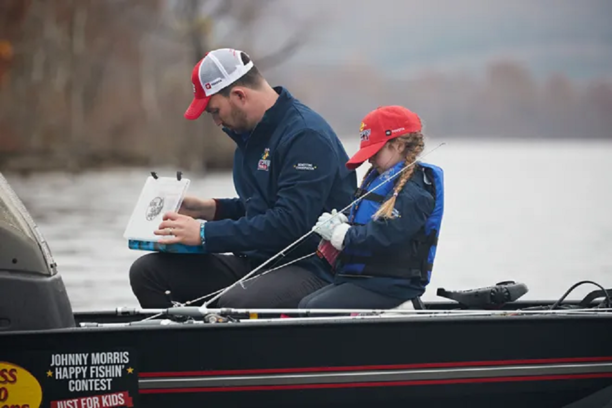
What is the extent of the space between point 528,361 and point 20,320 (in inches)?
73.6

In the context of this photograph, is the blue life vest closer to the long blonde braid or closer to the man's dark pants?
the long blonde braid

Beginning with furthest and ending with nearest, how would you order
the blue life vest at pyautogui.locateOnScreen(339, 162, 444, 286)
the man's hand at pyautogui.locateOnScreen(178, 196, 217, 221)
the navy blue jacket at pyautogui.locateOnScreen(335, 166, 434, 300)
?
the man's hand at pyautogui.locateOnScreen(178, 196, 217, 221) → the blue life vest at pyautogui.locateOnScreen(339, 162, 444, 286) → the navy blue jacket at pyautogui.locateOnScreen(335, 166, 434, 300)

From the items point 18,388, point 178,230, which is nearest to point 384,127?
point 178,230

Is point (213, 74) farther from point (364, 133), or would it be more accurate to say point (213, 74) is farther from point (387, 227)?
point (387, 227)

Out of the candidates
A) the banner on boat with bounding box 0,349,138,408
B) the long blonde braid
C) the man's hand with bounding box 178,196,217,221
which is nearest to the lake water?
the long blonde braid

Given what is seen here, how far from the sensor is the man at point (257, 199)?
448 cm

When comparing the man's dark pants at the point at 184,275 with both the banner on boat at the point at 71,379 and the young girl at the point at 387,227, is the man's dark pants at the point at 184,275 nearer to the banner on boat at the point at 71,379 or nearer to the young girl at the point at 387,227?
the young girl at the point at 387,227

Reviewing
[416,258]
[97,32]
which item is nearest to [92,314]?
[416,258]

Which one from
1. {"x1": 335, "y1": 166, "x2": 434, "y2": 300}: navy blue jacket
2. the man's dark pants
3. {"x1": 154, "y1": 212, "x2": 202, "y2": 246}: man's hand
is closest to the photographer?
{"x1": 335, "y1": 166, "x2": 434, "y2": 300}: navy blue jacket

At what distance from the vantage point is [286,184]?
14.7 ft

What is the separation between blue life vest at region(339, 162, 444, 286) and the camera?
4.25m

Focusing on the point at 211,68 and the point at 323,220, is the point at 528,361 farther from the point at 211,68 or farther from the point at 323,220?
the point at 211,68

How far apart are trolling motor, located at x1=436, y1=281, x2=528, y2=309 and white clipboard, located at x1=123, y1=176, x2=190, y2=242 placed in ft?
3.89

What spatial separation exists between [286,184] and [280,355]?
84cm
